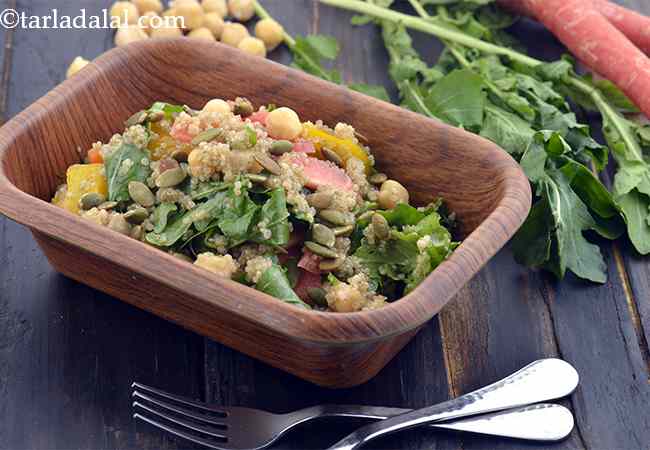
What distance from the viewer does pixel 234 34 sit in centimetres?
400

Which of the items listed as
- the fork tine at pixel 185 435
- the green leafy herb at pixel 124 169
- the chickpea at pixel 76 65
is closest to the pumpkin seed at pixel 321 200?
the green leafy herb at pixel 124 169

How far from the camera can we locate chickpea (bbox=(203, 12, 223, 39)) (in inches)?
159

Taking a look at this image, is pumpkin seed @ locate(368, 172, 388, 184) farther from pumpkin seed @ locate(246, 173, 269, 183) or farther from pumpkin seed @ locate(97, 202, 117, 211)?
pumpkin seed @ locate(97, 202, 117, 211)

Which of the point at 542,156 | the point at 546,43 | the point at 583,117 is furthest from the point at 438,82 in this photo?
the point at 546,43

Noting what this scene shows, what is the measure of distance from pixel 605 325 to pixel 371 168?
979 millimetres

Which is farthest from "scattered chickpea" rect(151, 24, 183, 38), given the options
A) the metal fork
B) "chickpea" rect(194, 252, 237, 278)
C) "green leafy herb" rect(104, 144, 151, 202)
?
the metal fork

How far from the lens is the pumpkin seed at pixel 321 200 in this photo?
8.61ft

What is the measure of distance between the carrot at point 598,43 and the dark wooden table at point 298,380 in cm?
79

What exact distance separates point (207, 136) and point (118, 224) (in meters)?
0.38

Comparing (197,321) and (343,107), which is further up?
(343,107)

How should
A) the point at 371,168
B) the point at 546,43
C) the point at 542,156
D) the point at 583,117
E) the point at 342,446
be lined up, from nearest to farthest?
1. the point at 342,446
2. the point at 371,168
3. the point at 542,156
4. the point at 583,117
5. the point at 546,43

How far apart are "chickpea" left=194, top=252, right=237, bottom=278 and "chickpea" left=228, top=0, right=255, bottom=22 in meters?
2.03

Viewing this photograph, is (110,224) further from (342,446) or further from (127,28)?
(127,28)

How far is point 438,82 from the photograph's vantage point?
3.45 meters
